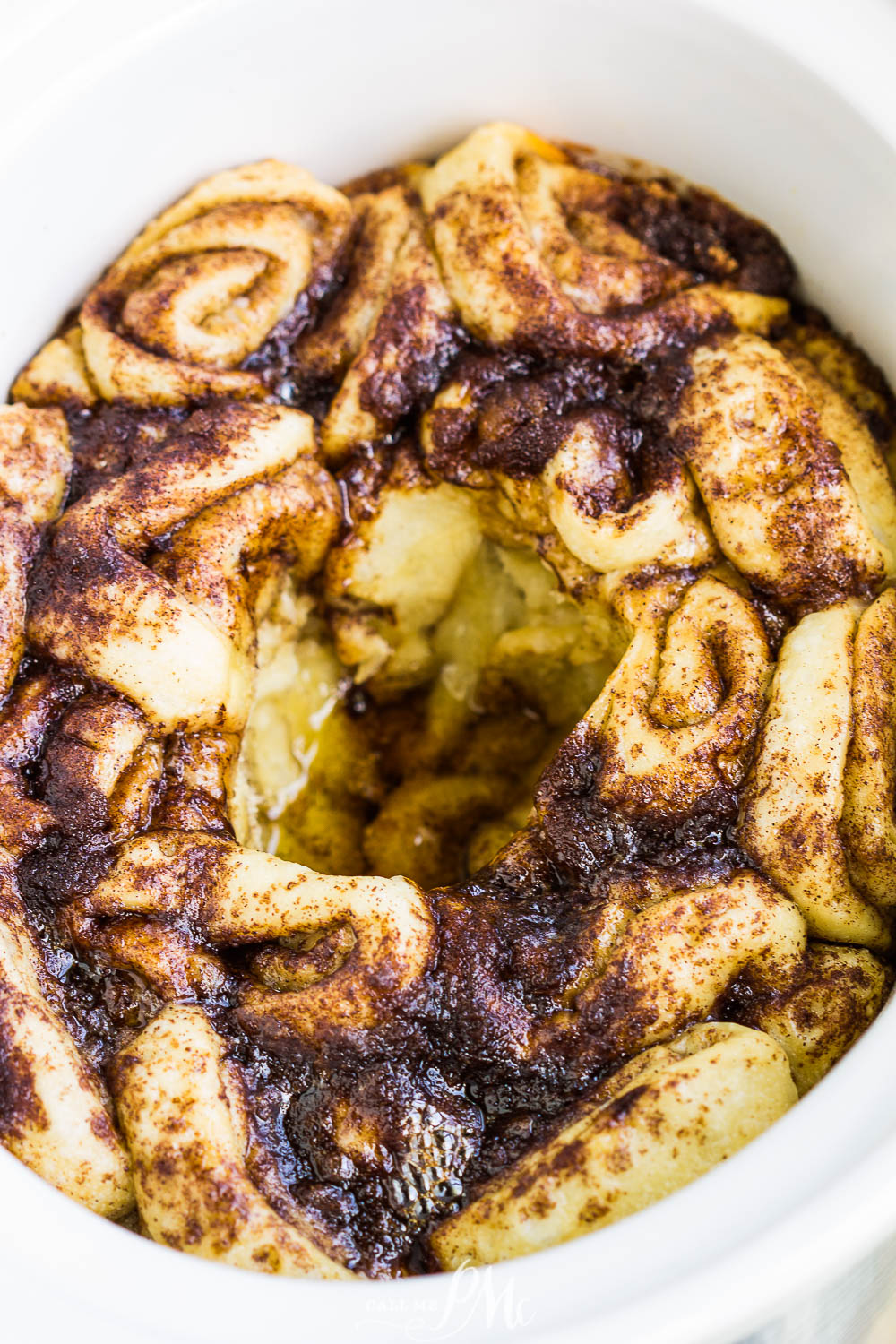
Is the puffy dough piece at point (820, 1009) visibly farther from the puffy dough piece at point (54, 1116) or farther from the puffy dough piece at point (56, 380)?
the puffy dough piece at point (56, 380)

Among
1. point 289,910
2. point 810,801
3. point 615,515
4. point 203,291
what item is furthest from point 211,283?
point 810,801

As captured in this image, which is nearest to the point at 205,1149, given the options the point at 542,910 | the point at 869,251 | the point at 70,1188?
the point at 70,1188

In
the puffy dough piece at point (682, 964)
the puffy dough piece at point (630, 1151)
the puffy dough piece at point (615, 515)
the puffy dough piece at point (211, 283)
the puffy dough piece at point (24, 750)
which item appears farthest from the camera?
the puffy dough piece at point (211, 283)

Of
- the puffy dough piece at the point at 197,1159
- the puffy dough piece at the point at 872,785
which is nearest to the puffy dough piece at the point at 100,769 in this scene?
the puffy dough piece at the point at 197,1159

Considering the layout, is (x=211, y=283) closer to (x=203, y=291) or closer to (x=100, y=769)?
(x=203, y=291)

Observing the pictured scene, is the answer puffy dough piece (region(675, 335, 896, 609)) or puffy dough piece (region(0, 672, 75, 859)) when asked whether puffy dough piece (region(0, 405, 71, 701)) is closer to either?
puffy dough piece (region(0, 672, 75, 859))

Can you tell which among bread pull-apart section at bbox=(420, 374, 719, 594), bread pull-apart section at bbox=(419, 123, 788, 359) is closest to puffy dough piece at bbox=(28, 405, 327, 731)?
bread pull-apart section at bbox=(420, 374, 719, 594)
